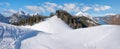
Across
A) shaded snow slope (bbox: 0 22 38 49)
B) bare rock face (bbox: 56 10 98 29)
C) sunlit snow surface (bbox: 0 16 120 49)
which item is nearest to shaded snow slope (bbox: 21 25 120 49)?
sunlit snow surface (bbox: 0 16 120 49)

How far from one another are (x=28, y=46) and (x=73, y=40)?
2.11 m

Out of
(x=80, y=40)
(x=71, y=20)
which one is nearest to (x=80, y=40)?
(x=80, y=40)

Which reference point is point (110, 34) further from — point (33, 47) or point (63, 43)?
point (33, 47)

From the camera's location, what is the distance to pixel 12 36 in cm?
1093

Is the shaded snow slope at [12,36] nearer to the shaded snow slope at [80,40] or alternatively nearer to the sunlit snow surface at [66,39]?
the sunlit snow surface at [66,39]

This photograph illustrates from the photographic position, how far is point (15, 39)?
418 inches

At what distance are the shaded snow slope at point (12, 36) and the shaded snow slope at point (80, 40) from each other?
338 mm

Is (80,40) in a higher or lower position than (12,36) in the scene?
lower

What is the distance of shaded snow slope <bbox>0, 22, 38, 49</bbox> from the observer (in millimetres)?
10062

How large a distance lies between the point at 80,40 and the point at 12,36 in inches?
122

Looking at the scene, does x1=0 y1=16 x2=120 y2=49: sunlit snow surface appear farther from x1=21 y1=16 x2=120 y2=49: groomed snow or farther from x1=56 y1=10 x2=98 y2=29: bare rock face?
x1=56 y1=10 x2=98 y2=29: bare rock face

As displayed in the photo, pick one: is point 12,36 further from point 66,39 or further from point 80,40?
point 80,40

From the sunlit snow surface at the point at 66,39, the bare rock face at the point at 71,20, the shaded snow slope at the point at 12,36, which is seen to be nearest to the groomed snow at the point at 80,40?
the sunlit snow surface at the point at 66,39

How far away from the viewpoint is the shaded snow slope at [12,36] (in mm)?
10062
